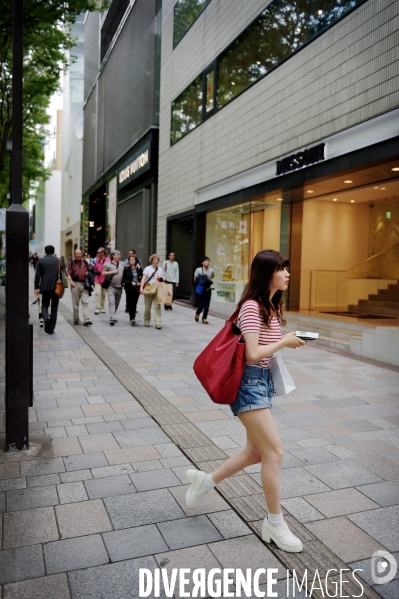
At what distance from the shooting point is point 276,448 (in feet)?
9.39

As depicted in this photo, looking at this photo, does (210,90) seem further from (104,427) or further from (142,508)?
(142,508)

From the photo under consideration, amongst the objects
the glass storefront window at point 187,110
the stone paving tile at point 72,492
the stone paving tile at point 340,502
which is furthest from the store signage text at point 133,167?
the stone paving tile at point 340,502

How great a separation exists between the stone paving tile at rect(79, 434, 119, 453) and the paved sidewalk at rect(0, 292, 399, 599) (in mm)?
18

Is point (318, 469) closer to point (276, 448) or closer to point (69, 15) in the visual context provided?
point (276, 448)

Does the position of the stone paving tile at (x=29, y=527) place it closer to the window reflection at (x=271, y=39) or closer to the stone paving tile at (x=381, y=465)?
the stone paving tile at (x=381, y=465)

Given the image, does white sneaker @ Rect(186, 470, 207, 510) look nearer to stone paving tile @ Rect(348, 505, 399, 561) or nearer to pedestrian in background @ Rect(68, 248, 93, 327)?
stone paving tile @ Rect(348, 505, 399, 561)

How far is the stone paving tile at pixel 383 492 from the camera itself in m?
3.58

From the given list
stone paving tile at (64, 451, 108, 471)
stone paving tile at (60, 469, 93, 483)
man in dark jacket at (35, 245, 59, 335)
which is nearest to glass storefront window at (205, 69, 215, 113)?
man in dark jacket at (35, 245, 59, 335)

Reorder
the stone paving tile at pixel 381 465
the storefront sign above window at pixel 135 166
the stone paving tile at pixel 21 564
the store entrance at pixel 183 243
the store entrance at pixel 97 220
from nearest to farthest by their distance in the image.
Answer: the stone paving tile at pixel 21 564
the stone paving tile at pixel 381 465
the store entrance at pixel 183 243
the storefront sign above window at pixel 135 166
the store entrance at pixel 97 220

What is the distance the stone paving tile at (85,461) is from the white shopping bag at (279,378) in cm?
180

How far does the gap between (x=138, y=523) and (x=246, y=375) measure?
1171mm

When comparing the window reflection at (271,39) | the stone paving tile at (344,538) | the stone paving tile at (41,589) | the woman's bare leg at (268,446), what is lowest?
the stone paving tile at (41,589)

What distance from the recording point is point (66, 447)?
448 cm

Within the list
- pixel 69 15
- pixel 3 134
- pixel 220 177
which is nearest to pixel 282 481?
pixel 69 15
